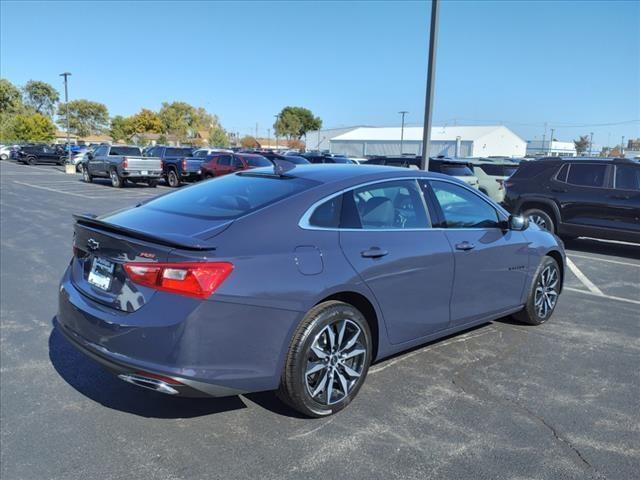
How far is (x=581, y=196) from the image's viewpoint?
31.9ft

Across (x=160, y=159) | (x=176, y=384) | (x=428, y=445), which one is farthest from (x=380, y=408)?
(x=160, y=159)

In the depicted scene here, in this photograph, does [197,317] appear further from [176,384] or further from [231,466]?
[231,466]

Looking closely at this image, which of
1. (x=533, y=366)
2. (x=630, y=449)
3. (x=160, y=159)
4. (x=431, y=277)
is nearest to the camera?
(x=630, y=449)

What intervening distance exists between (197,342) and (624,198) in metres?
8.92

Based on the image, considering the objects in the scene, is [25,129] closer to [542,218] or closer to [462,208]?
[542,218]

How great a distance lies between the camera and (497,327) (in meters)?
5.24

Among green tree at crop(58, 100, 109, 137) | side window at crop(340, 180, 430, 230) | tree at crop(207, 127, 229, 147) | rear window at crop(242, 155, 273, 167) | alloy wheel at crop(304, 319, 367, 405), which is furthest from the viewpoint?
green tree at crop(58, 100, 109, 137)

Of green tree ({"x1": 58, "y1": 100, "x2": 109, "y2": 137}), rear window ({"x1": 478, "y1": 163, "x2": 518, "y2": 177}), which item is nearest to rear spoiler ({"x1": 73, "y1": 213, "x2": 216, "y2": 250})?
rear window ({"x1": 478, "y1": 163, "x2": 518, "y2": 177})

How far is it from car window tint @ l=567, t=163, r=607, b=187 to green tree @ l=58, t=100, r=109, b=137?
4601 inches

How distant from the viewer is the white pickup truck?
2238 centimetres

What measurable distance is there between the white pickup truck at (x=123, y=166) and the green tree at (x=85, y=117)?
96.3 meters

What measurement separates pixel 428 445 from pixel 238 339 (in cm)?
132

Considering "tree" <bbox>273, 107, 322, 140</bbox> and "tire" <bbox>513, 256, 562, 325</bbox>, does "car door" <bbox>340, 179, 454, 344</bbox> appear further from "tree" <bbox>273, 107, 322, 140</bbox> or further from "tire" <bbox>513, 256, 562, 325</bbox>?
"tree" <bbox>273, 107, 322, 140</bbox>

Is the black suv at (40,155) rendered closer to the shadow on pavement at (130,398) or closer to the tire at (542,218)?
the tire at (542,218)
